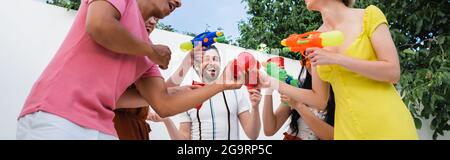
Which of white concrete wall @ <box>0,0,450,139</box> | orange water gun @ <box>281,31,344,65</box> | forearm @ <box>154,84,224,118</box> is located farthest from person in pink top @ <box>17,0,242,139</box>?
white concrete wall @ <box>0,0,450,139</box>

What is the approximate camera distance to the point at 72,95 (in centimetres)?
97

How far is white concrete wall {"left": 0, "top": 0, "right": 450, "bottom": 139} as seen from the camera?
2.73 metres

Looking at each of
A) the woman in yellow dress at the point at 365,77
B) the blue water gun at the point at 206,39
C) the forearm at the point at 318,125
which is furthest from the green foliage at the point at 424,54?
the woman in yellow dress at the point at 365,77

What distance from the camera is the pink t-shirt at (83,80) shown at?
3.18 feet

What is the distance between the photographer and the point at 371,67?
4.09ft

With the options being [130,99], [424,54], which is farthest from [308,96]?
[424,54]

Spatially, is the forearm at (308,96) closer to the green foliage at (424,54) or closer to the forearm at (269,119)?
the forearm at (269,119)

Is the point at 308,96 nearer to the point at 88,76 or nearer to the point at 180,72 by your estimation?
the point at 180,72

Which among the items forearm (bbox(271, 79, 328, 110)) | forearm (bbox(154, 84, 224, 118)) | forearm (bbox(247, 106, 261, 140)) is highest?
forearm (bbox(154, 84, 224, 118))

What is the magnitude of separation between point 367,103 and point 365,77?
78mm

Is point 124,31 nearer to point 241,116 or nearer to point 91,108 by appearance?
point 91,108

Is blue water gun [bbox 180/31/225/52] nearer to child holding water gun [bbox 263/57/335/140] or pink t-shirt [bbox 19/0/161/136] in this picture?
child holding water gun [bbox 263/57/335/140]
